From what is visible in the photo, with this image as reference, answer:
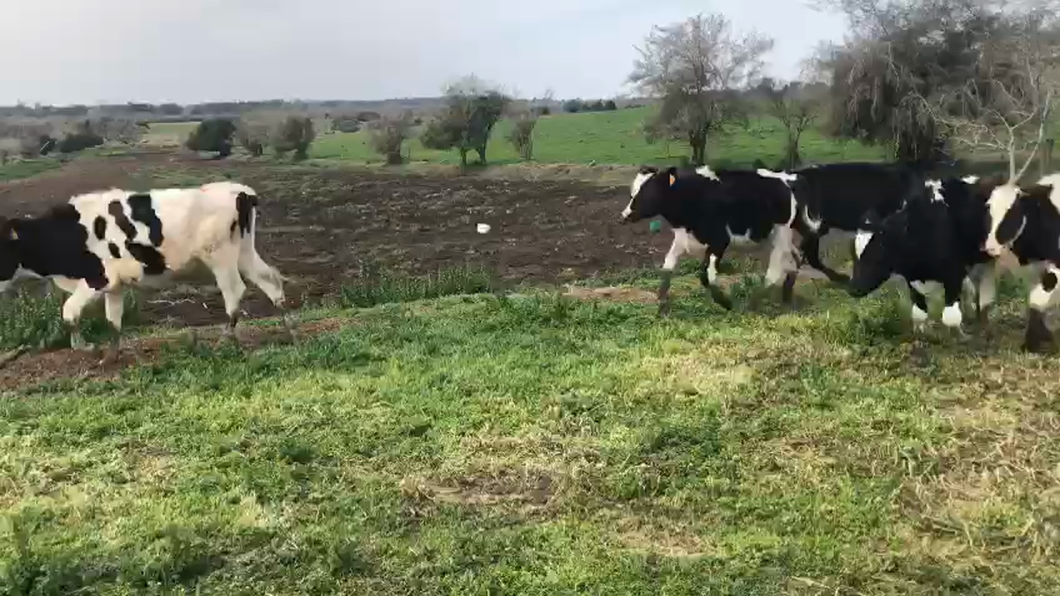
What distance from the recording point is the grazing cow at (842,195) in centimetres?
1080

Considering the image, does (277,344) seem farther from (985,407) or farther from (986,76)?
(986,76)

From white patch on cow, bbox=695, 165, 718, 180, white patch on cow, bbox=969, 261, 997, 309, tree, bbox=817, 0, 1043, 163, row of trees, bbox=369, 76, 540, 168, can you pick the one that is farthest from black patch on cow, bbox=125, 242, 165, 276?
row of trees, bbox=369, 76, 540, 168

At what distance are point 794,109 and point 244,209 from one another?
31.2m

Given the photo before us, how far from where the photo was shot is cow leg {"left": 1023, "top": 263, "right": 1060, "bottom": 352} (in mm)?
8227

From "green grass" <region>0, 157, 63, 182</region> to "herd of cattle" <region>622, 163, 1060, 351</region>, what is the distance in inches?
1654

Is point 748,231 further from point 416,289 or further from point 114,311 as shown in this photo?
point 114,311

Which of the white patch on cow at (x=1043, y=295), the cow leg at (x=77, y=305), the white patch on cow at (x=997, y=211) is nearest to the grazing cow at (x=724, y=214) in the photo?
the white patch on cow at (x=997, y=211)

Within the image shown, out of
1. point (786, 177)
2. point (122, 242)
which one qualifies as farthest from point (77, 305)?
point (786, 177)

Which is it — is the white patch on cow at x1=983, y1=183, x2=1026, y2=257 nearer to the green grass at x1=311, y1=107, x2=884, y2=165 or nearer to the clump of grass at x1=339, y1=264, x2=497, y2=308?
the clump of grass at x1=339, y1=264, x2=497, y2=308

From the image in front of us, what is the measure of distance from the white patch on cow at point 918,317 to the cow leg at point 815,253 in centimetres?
225

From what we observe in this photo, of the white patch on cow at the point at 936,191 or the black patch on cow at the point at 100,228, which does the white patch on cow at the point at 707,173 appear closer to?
the white patch on cow at the point at 936,191

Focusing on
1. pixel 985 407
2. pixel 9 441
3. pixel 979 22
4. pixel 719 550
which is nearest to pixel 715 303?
pixel 985 407

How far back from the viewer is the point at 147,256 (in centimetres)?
943

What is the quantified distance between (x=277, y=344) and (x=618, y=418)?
431 centimetres
